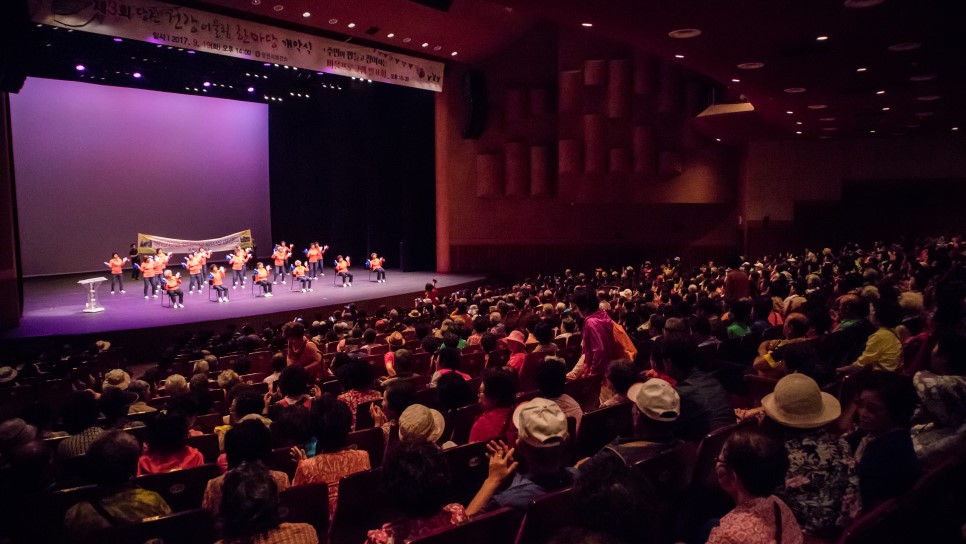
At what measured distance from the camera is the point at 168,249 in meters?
17.5

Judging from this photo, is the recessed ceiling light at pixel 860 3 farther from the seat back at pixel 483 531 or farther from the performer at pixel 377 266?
the performer at pixel 377 266

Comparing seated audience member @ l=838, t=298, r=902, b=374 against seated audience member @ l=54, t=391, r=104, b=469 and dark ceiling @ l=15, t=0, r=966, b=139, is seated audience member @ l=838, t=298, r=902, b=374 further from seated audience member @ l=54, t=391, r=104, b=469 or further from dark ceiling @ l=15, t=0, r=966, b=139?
seated audience member @ l=54, t=391, r=104, b=469

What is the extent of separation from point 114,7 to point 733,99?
13156 mm

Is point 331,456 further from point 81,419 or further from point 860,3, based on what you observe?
point 860,3

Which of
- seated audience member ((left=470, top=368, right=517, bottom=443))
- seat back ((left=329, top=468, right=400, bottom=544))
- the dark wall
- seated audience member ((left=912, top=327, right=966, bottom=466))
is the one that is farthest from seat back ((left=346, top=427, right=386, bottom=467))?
the dark wall

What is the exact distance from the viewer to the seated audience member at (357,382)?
4.63 m

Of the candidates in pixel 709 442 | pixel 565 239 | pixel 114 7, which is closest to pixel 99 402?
pixel 709 442

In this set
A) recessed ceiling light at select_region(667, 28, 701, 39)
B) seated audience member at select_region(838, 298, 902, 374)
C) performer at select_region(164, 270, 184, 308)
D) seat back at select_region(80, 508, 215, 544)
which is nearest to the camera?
seat back at select_region(80, 508, 215, 544)

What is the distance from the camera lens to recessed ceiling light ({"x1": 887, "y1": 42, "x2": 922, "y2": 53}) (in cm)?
697

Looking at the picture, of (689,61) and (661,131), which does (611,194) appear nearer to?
(661,131)

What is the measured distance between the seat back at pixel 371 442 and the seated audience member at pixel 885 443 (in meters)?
2.45

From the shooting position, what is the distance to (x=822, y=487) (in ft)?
8.45

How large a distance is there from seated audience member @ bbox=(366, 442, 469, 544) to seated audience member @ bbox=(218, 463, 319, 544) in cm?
35

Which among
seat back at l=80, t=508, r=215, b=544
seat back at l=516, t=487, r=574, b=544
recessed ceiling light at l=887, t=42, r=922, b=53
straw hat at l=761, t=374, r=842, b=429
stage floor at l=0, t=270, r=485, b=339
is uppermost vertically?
recessed ceiling light at l=887, t=42, r=922, b=53
